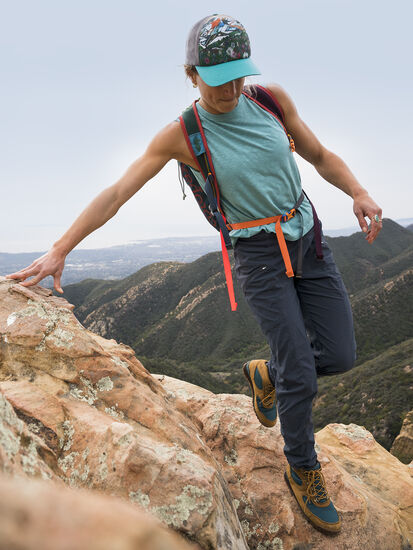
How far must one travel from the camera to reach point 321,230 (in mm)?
3990

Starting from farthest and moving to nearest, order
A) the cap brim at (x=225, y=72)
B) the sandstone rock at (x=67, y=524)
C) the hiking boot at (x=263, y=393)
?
the hiking boot at (x=263, y=393), the cap brim at (x=225, y=72), the sandstone rock at (x=67, y=524)

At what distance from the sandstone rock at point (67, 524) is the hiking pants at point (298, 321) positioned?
A: 295cm

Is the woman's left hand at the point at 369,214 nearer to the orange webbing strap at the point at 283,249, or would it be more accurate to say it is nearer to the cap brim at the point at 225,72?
the orange webbing strap at the point at 283,249

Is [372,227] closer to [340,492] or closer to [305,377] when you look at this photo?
[305,377]

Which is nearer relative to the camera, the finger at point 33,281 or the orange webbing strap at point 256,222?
the orange webbing strap at point 256,222

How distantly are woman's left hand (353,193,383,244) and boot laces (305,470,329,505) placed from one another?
2658mm

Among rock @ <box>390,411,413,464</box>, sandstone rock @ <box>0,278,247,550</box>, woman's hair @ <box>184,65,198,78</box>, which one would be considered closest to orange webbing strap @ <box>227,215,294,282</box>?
woman's hair @ <box>184,65,198,78</box>

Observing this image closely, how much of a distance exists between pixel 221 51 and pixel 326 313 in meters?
2.73

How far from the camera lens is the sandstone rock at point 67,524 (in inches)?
26.4

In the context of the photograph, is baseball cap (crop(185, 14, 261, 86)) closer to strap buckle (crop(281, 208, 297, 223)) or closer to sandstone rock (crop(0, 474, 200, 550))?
strap buckle (crop(281, 208, 297, 223))

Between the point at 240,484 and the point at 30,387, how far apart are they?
2.72 meters

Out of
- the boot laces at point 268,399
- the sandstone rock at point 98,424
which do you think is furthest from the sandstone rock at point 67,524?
the boot laces at point 268,399

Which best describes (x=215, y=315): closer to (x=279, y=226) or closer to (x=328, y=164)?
(x=328, y=164)

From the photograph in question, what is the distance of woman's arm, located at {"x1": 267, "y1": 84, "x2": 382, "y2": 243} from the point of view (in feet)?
12.8
